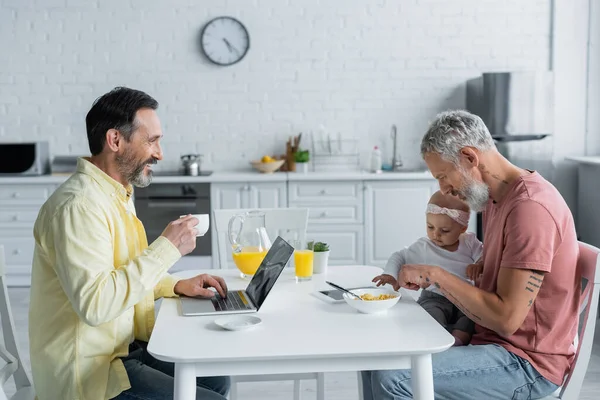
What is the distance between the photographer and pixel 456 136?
6.79ft

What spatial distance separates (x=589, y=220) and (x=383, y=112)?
178 centimetres

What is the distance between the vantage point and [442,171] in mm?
2121

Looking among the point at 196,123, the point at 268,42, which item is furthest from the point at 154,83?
the point at 268,42

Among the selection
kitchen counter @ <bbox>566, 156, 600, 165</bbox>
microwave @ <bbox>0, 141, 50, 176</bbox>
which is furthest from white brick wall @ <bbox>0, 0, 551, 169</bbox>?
kitchen counter @ <bbox>566, 156, 600, 165</bbox>

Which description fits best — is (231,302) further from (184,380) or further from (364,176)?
(364,176)

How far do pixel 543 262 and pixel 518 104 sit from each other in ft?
11.7

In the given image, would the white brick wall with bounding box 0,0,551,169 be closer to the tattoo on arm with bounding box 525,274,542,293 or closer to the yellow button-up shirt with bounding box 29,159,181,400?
the yellow button-up shirt with bounding box 29,159,181,400

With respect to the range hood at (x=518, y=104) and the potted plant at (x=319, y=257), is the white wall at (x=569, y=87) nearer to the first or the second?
the range hood at (x=518, y=104)

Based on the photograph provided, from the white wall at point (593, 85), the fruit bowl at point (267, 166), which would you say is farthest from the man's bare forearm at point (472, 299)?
the white wall at point (593, 85)

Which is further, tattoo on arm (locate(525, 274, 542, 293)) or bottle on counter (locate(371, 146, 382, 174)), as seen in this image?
bottle on counter (locate(371, 146, 382, 174))

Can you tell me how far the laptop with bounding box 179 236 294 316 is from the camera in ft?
6.68

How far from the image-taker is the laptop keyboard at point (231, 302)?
80.9 inches

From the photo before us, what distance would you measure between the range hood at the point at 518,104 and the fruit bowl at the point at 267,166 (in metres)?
1.58

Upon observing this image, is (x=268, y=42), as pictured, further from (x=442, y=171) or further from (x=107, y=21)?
(x=442, y=171)
